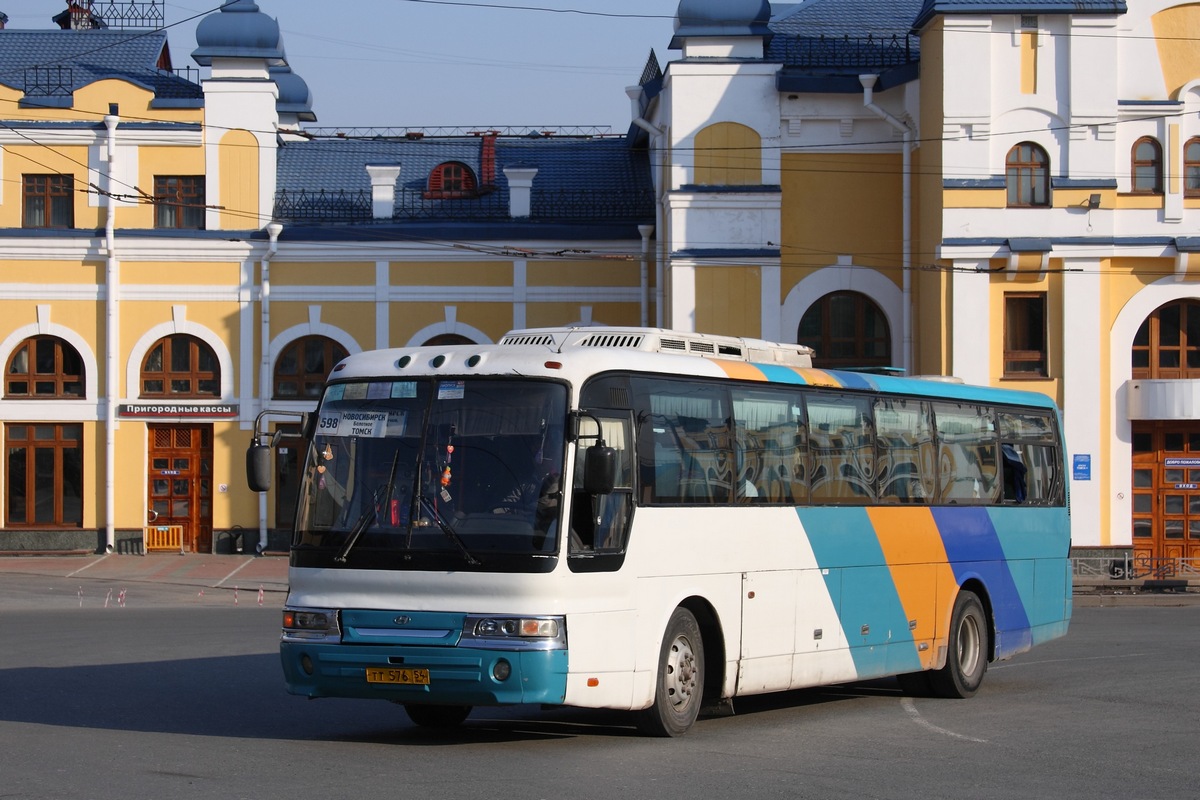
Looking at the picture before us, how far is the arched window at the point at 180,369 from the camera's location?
36.8m

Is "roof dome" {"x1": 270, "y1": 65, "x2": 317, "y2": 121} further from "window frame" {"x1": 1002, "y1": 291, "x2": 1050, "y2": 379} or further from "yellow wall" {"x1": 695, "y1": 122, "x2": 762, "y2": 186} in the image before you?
"window frame" {"x1": 1002, "y1": 291, "x2": 1050, "y2": 379}

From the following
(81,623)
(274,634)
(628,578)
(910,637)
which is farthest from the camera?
(81,623)

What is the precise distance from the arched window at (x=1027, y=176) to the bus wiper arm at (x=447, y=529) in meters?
22.8

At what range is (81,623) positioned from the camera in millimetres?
22578

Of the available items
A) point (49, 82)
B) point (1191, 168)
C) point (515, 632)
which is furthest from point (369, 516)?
point (49, 82)

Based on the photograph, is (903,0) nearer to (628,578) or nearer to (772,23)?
(772,23)

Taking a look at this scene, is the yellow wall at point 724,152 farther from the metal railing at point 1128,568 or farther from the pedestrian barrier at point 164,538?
the pedestrian barrier at point 164,538

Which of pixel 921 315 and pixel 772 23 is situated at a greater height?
pixel 772 23

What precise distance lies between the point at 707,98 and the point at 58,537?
659 inches

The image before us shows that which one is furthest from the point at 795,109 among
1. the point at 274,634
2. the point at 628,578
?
the point at 628,578

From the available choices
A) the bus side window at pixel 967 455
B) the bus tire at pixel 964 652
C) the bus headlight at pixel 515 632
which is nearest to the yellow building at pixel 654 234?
the bus side window at pixel 967 455

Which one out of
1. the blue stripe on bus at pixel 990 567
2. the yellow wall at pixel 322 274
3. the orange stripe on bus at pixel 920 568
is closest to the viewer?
the orange stripe on bus at pixel 920 568

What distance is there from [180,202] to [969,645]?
25.2m

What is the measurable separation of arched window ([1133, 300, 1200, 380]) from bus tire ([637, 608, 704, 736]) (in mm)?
22854
